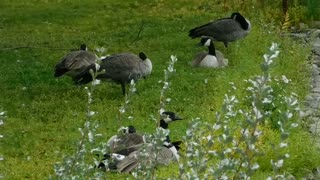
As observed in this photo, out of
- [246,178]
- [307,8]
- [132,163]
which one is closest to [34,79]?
[132,163]

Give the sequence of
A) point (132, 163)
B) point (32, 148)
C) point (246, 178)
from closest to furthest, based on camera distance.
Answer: point (246, 178)
point (132, 163)
point (32, 148)

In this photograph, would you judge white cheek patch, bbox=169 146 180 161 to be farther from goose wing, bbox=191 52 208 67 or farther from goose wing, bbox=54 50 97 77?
goose wing, bbox=191 52 208 67

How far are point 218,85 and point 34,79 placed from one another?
3.51m

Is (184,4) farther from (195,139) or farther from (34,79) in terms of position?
(195,139)

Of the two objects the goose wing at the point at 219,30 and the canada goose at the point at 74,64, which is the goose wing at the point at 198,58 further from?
the canada goose at the point at 74,64

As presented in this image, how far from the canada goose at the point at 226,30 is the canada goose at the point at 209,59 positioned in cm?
48

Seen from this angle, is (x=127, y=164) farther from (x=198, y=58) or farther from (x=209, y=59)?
(x=198, y=58)

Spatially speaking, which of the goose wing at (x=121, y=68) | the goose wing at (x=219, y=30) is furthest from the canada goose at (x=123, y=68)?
the goose wing at (x=219, y=30)

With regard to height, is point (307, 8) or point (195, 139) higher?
point (195, 139)

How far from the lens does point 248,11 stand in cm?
1941

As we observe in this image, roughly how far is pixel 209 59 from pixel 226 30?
1.16 meters

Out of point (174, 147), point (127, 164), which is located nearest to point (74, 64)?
point (174, 147)

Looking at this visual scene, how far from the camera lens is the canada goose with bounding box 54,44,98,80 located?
1278 cm

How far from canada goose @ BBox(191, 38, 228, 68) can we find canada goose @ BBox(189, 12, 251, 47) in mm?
476
